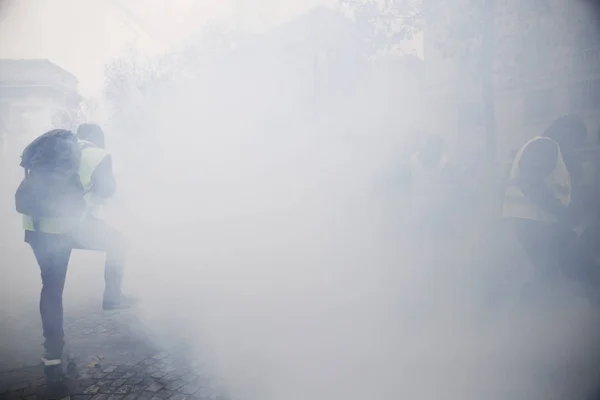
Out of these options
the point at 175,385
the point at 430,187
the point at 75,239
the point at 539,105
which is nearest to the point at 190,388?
the point at 175,385

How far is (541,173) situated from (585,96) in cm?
1776

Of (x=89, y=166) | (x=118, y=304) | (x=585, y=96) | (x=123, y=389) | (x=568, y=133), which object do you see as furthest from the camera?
(x=585, y=96)

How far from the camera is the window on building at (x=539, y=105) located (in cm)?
1931

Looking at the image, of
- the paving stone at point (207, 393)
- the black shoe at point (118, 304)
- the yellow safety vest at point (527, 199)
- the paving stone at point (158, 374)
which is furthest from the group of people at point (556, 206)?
the black shoe at point (118, 304)

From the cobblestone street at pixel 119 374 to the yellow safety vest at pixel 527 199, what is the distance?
9.41 ft

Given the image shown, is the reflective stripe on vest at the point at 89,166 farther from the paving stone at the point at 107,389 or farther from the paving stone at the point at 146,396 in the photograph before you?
the paving stone at the point at 146,396

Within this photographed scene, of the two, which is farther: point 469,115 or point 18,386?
point 469,115

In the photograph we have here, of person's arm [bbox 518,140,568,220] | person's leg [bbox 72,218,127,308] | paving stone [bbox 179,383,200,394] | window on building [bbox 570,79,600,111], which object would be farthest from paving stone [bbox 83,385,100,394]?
window on building [bbox 570,79,600,111]

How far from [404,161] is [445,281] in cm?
183

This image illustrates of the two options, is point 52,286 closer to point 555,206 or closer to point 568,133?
point 555,206

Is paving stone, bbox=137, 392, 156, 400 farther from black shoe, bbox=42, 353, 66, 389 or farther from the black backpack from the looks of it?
the black backpack

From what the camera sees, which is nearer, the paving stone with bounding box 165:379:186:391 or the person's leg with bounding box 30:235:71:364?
the paving stone with bounding box 165:379:186:391

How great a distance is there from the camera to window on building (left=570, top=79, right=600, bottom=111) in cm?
1720

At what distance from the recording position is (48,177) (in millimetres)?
3242
